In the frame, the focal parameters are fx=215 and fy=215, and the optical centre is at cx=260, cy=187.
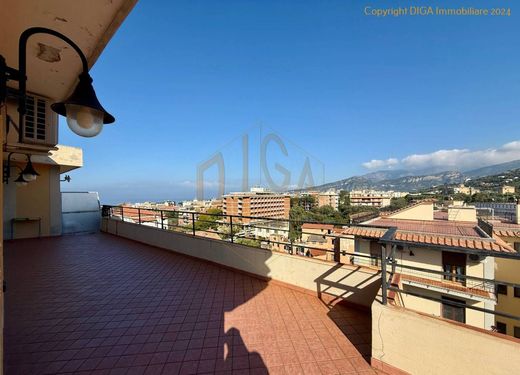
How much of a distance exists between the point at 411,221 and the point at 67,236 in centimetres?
1424

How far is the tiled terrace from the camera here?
72.8 inches

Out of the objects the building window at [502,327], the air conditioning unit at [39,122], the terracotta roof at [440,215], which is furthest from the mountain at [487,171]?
the air conditioning unit at [39,122]

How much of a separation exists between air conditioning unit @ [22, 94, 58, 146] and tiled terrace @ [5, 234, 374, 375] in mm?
2491

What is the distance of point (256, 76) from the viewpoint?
526 inches

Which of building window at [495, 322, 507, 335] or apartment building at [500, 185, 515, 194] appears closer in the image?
building window at [495, 322, 507, 335]

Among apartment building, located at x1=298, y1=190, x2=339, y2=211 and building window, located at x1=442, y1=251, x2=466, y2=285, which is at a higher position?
apartment building, located at x1=298, y1=190, x2=339, y2=211

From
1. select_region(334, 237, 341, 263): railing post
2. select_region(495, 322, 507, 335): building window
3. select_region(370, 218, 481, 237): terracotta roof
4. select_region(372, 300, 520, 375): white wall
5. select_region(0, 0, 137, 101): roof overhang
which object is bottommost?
select_region(495, 322, 507, 335): building window

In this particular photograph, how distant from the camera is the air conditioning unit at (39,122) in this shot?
360cm

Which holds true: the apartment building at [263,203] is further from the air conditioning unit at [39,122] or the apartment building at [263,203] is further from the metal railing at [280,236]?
the air conditioning unit at [39,122]

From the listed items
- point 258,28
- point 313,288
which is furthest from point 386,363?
point 258,28

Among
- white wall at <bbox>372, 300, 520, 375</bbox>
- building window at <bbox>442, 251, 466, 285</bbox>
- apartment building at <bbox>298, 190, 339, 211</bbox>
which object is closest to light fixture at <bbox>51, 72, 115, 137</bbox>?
white wall at <bbox>372, 300, 520, 375</bbox>

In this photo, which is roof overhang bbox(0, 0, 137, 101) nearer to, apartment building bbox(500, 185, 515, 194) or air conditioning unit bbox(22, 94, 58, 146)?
air conditioning unit bbox(22, 94, 58, 146)

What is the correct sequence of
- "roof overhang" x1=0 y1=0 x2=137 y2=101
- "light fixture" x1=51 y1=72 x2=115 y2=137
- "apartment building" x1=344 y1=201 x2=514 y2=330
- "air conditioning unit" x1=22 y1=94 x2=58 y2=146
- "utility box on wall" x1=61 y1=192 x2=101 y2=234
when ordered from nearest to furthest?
1. "light fixture" x1=51 y1=72 x2=115 y2=137
2. "roof overhang" x1=0 y1=0 x2=137 y2=101
3. "air conditioning unit" x1=22 y1=94 x2=58 y2=146
4. "apartment building" x1=344 y1=201 x2=514 y2=330
5. "utility box on wall" x1=61 y1=192 x2=101 y2=234

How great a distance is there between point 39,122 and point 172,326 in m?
4.20
